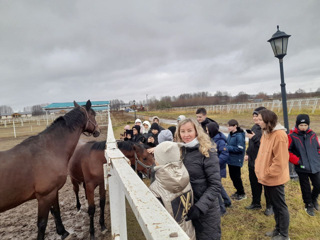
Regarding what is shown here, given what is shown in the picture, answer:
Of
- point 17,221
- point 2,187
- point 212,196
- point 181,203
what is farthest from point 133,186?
point 17,221

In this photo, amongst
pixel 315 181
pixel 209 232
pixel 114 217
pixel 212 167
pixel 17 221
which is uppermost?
pixel 212 167

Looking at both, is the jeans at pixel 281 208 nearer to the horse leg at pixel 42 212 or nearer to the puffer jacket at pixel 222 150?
the puffer jacket at pixel 222 150

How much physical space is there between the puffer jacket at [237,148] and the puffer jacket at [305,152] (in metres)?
0.78

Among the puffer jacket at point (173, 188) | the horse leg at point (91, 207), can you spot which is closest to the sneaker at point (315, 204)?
the puffer jacket at point (173, 188)

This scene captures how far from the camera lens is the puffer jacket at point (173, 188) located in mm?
1400

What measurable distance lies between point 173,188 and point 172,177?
95 millimetres

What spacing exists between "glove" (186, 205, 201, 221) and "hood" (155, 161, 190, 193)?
0.78ft

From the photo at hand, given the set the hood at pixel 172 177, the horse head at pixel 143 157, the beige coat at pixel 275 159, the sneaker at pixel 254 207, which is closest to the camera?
→ the hood at pixel 172 177

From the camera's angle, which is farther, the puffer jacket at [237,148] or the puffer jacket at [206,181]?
the puffer jacket at [237,148]

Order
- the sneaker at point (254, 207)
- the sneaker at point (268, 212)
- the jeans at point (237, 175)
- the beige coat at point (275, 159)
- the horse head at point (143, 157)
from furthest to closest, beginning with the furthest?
the jeans at point (237, 175) → the horse head at point (143, 157) → the sneaker at point (254, 207) → the sneaker at point (268, 212) → the beige coat at point (275, 159)

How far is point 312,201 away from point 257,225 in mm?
1191

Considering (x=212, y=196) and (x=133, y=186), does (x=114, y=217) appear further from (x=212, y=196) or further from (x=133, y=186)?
(x=212, y=196)

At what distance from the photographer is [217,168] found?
1737 millimetres

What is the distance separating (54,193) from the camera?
102 inches
